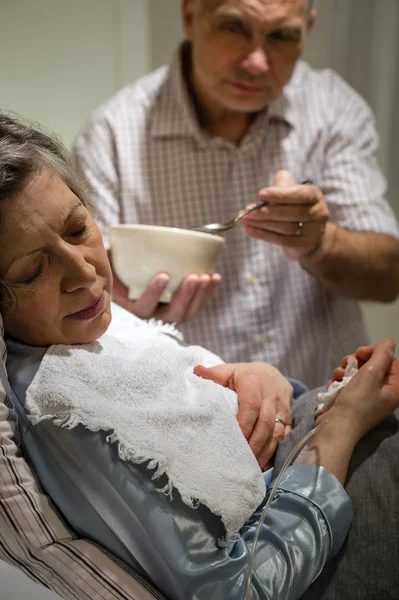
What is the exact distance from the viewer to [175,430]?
34.2 inches

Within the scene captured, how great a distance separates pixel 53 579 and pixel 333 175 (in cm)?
122

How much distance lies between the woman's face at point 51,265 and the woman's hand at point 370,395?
373 millimetres

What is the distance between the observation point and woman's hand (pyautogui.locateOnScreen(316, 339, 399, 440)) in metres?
0.95

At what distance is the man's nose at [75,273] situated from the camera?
909 millimetres

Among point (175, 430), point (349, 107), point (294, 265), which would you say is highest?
point (349, 107)

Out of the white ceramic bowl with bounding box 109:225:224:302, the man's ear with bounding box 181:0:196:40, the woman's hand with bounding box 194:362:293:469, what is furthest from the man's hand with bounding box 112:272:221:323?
the man's ear with bounding box 181:0:196:40

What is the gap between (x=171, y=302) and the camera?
1.38 metres

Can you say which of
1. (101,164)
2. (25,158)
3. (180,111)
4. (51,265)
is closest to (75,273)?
(51,265)

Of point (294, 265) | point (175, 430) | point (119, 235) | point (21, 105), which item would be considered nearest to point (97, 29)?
point (21, 105)

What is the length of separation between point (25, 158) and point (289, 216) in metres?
0.62

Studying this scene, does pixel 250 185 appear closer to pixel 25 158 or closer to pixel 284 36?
pixel 284 36

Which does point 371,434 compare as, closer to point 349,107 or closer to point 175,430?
point 175,430

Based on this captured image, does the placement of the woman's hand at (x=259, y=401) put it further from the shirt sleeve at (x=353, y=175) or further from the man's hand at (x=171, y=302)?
the shirt sleeve at (x=353, y=175)

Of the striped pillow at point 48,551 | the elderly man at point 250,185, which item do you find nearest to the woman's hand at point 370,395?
the striped pillow at point 48,551
